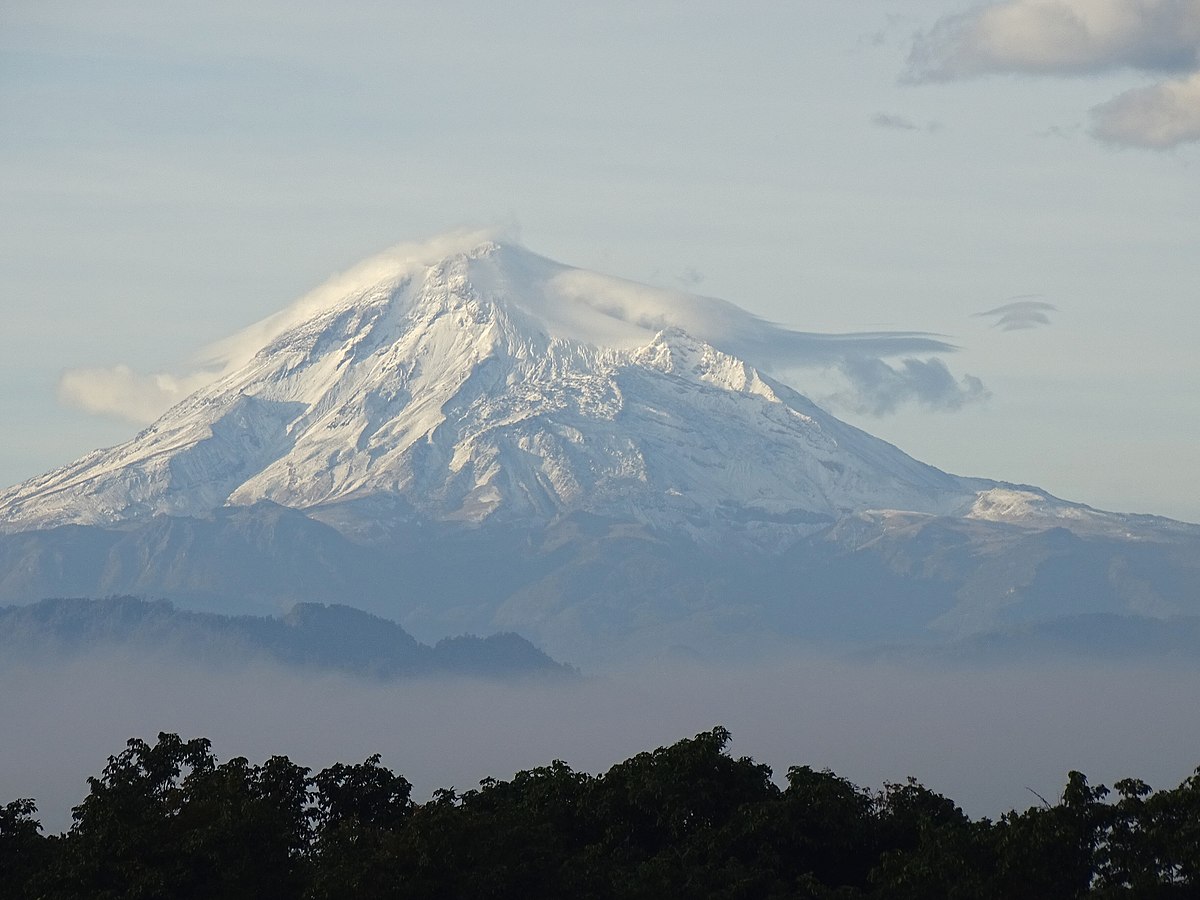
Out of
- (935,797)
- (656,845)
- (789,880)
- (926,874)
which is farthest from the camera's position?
(935,797)

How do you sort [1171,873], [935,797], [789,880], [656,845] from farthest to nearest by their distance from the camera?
1. [935,797]
2. [656,845]
3. [789,880]
4. [1171,873]

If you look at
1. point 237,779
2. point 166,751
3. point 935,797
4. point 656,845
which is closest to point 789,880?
point 656,845

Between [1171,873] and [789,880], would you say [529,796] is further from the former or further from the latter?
[1171,873]

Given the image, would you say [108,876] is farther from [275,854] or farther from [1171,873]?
[1171,873]

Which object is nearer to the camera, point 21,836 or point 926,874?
point 926,874

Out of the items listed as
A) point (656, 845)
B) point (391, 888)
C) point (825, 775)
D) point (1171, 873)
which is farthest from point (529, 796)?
point (1171, 873)

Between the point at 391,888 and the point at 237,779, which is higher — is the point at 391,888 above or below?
below
